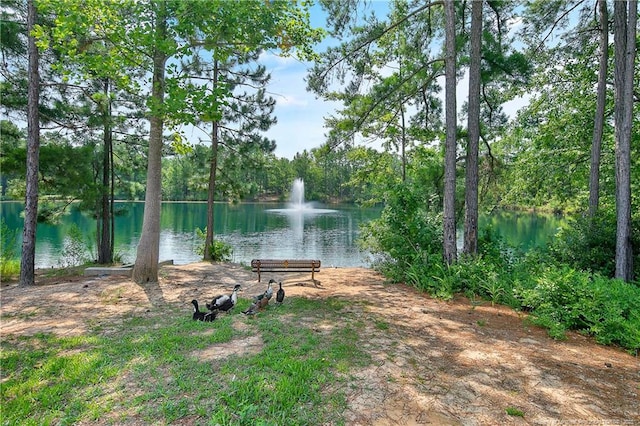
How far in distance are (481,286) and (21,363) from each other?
6208mm

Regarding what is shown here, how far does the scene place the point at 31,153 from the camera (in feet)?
23.3

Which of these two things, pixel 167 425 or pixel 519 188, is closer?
pixel 167 425

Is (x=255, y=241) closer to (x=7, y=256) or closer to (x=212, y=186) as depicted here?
(x=212, y=186)

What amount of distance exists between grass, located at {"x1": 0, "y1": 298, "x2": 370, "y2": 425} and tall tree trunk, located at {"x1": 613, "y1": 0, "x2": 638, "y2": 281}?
5519mm

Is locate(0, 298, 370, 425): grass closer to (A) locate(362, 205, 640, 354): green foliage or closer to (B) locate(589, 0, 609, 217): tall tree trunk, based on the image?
(A) locate(362, 205, 640, 354): green foliage

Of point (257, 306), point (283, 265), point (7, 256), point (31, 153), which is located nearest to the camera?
point (257, 306)

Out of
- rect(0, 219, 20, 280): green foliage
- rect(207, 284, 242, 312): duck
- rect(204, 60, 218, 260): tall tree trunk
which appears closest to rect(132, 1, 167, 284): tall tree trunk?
rect(207, 284, 242, 312): duck

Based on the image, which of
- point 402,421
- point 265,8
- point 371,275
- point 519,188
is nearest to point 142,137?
point 265,8

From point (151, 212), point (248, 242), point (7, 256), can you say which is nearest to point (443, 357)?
point (151, 212)

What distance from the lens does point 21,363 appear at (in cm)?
338

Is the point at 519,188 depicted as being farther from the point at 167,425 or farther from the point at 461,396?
the point at 167,425

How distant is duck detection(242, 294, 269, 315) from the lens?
4.82 metres

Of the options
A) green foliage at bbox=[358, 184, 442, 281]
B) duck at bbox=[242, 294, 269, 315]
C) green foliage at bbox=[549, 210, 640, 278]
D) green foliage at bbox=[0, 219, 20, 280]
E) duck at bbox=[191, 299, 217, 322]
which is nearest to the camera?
duck at bbox=[191, 299, 217, 322]

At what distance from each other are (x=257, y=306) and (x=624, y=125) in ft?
22.8
